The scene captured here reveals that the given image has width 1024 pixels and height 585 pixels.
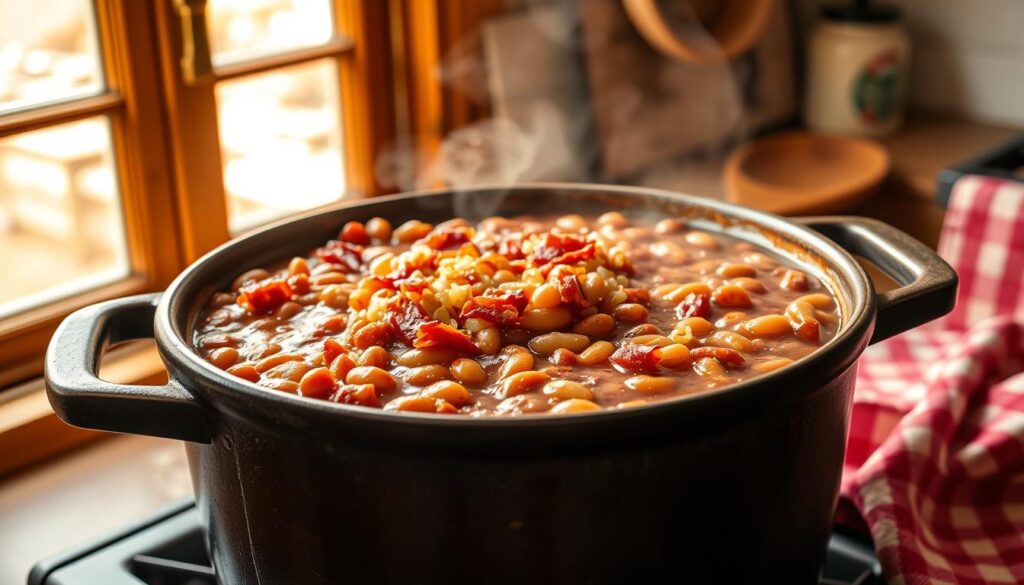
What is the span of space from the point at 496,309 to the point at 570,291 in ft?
0.25

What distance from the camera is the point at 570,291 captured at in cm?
105

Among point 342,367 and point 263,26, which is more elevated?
point 263,26

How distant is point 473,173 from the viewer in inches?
83.7

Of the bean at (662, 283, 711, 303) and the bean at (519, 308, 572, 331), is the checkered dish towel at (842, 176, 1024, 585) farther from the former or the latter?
the bean at (519, 308, 572, 331)

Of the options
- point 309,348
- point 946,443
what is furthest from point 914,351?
point 309,348

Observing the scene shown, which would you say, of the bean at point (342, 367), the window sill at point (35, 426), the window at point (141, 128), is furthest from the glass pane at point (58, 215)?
the bean at point (342, 367)

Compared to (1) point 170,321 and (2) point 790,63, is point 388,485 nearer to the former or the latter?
(1) point 170,321

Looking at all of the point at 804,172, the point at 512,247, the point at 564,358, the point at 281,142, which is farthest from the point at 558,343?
the point at 804,172

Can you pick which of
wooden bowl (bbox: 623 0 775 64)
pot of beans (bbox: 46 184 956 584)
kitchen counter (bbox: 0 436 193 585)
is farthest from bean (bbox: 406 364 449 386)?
wooden bowl (bbox: 623 0 775 64)

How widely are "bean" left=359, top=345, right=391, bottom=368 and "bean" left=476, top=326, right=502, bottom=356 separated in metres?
0.09

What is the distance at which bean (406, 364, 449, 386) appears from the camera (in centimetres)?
96

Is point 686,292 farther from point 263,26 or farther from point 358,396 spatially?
point 263,26

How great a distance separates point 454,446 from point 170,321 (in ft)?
1.13

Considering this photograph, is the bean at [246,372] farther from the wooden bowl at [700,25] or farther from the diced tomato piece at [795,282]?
the wooden bowl at [700,25]
